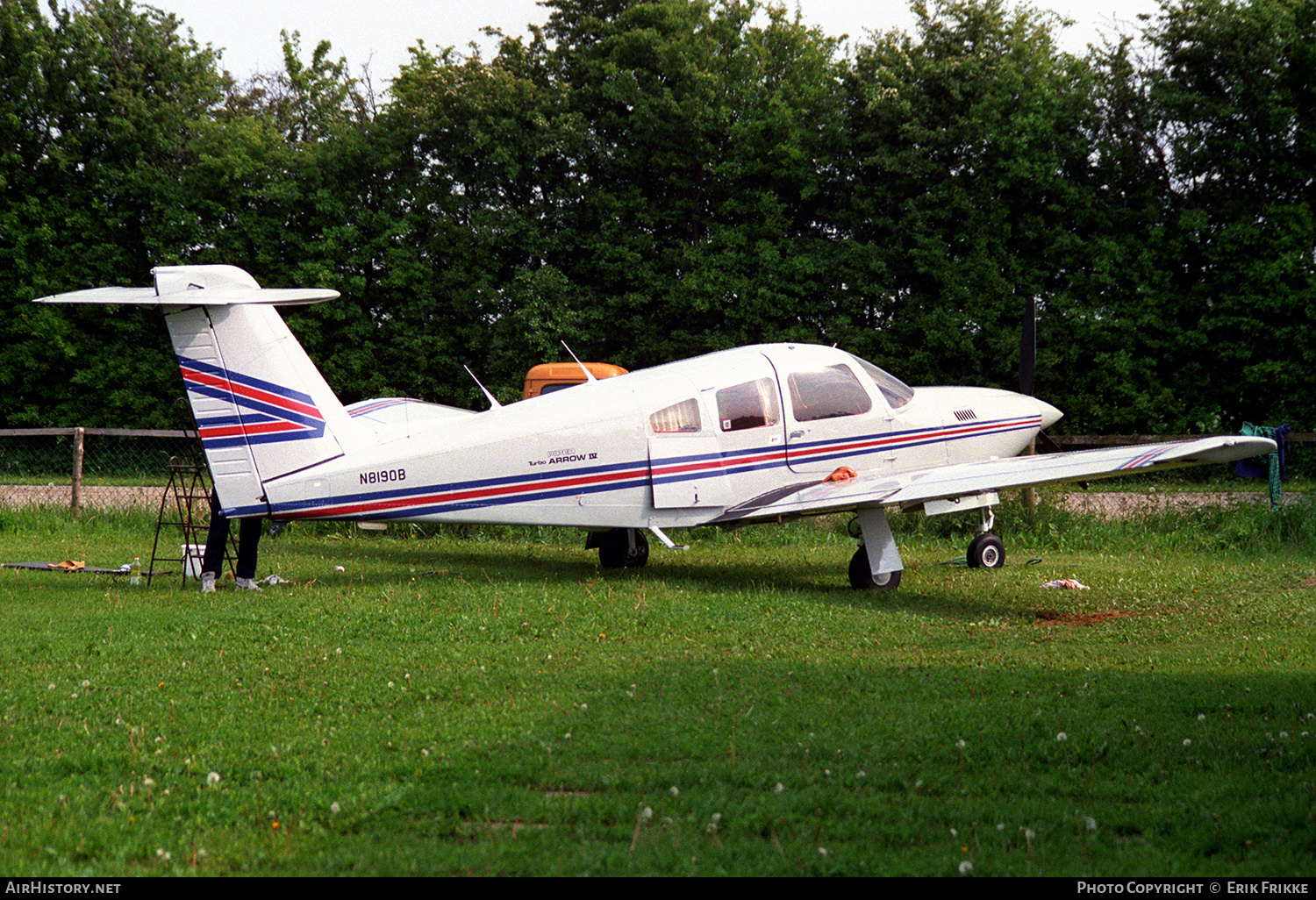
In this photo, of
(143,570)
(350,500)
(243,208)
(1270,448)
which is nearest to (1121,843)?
(1270,448)

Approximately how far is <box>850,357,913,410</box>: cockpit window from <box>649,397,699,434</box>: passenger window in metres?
2.10

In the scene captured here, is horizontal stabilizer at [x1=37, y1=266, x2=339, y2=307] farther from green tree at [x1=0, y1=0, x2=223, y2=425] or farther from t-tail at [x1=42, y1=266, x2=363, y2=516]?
green tree at [x1=0, y1=0, x2=223, y2=425]

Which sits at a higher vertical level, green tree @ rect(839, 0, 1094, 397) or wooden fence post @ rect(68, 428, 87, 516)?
green tree @ rect(839, 0, 1094, 397)

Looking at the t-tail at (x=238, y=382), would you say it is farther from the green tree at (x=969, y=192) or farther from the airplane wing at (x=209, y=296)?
the green tree at (x=969, y=192)

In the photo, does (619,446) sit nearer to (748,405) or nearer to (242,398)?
(748,405)

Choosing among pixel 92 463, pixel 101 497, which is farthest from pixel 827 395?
pixel 92 463

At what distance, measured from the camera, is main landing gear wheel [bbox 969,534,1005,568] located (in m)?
11.6

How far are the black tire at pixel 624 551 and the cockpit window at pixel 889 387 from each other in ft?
10.8

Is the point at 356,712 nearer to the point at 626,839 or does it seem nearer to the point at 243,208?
the point at 626,839

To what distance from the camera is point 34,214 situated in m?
30.1

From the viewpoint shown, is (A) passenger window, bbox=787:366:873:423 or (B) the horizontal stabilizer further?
(A) passenger window, bbox=787:366:873:423

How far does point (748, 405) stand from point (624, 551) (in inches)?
108

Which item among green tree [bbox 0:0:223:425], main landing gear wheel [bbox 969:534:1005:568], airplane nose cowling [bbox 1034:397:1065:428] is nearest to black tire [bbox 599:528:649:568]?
main landing gear wheel [bbox 969:534:1005:568]

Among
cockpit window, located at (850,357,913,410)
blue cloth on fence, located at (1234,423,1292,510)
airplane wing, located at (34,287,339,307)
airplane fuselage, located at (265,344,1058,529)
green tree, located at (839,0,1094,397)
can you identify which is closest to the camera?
airplane wing, located at (34,287,339,307)
